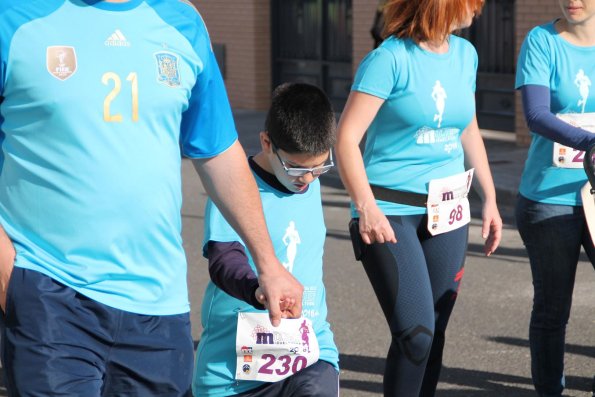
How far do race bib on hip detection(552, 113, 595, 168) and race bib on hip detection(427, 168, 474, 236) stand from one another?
21.4 inches

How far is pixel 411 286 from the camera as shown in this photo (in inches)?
178

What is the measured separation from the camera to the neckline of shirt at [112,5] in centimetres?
312

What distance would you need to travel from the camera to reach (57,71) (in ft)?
9.92

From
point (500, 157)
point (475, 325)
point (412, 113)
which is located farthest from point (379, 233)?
point (500, 157)

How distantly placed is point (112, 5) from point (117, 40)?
0.33ft

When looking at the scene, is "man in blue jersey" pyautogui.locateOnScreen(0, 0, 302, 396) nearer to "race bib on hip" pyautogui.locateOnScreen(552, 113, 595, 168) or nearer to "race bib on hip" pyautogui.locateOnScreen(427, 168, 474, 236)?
"race bib on hip" pyautogui.locateOnScreen(427, 168, 474, 236)

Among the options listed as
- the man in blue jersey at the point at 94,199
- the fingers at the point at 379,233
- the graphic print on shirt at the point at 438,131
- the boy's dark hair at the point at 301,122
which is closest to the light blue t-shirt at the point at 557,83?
the graphic print on shirt at the point at 438,131

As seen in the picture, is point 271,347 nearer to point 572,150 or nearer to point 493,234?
point 493,234

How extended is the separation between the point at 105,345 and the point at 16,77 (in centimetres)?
68

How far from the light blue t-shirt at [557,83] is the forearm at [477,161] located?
25 centimetres

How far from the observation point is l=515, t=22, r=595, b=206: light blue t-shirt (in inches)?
197

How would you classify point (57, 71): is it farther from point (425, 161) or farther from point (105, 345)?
point (425, 161)

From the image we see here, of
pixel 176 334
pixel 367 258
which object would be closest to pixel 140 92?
pixel 176 334

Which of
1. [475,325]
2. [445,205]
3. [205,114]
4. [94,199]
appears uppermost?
[205,114]
